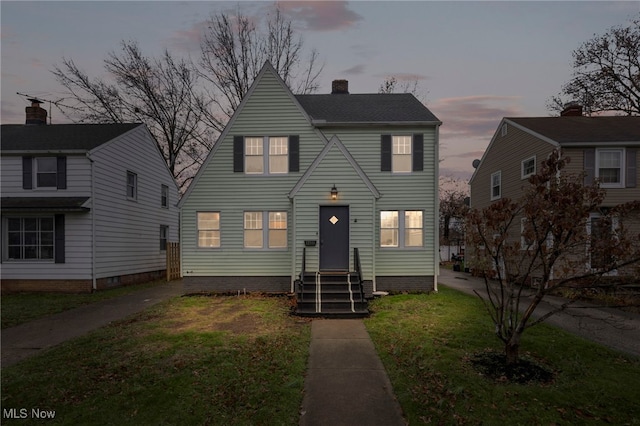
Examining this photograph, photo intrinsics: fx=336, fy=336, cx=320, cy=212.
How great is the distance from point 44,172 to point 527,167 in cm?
2230

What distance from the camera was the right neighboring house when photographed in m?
14.4

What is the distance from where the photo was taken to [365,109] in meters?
14.4

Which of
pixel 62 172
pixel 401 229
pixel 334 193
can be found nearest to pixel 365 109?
pixel 334 193

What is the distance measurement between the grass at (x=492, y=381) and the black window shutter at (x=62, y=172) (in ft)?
45.8

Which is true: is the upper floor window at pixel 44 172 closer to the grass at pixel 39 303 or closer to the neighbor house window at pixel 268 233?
the grass at pixel 39 303

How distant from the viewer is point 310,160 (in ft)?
43.0

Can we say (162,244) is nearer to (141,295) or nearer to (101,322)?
(141,295)

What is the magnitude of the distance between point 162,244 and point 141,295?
7.32 metres

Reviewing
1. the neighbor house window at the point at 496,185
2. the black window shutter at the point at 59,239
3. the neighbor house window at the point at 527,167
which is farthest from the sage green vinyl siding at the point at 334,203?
the neighbor house window at the point at 496,185

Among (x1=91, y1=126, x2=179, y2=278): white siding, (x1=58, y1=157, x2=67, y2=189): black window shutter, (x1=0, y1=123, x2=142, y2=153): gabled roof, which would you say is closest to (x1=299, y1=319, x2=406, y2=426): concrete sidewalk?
(x1=91, y1=126, x2=179, y2=278): white siding

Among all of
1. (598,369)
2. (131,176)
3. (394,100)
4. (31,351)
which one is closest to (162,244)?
(131,176)

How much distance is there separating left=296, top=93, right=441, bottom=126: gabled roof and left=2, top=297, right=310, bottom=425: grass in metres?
8.27

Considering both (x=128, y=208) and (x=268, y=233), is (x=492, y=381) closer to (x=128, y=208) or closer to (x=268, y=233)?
(x=268, y=233)

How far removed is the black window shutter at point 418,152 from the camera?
13047 millimetres
